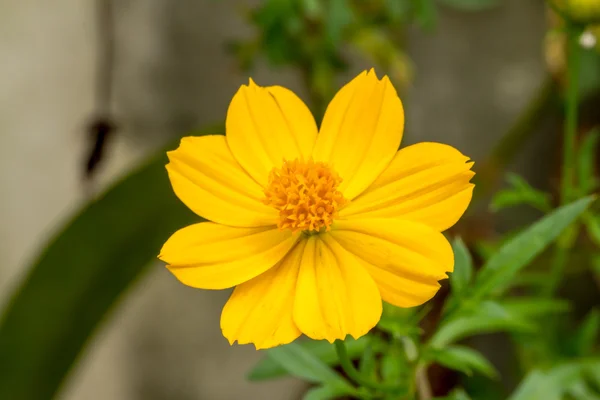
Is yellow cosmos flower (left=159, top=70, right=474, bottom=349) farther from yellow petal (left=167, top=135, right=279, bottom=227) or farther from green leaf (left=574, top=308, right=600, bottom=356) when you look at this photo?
green leaf (left=574, top=308, right=600, bottom=356)

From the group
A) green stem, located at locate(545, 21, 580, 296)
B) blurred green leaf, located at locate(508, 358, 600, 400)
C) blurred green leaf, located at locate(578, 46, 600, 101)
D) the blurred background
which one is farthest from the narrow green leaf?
blurred green leaf, located at locate(578, 46, 600, 101)

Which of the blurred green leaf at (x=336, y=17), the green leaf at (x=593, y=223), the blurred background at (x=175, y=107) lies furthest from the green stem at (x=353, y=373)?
the blurred background at (x=175, y=107)

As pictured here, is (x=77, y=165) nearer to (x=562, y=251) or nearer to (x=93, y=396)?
(x=93, y=396)

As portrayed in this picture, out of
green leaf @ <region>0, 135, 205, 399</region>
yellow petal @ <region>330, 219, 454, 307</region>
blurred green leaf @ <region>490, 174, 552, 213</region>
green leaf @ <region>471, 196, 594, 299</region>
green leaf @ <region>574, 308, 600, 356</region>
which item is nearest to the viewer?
yellow petal @ <region>330, 219, 454, 307</region>

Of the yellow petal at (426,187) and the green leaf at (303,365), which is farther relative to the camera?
the green leaf at (303,365)

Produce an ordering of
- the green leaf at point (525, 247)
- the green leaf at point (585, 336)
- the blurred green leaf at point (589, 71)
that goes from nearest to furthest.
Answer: the green leaf at point (525, 247), the green leaf at point (585, 336), the blurred green leaf at point (589, 71)

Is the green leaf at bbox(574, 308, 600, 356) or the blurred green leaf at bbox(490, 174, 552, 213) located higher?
the blurred green leaf at bbox(490, 174, 552, 213)

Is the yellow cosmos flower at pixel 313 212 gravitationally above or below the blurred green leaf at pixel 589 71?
below

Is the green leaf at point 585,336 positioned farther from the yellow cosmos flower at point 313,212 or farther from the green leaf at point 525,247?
the yellow cosmos flower at point 313,212
